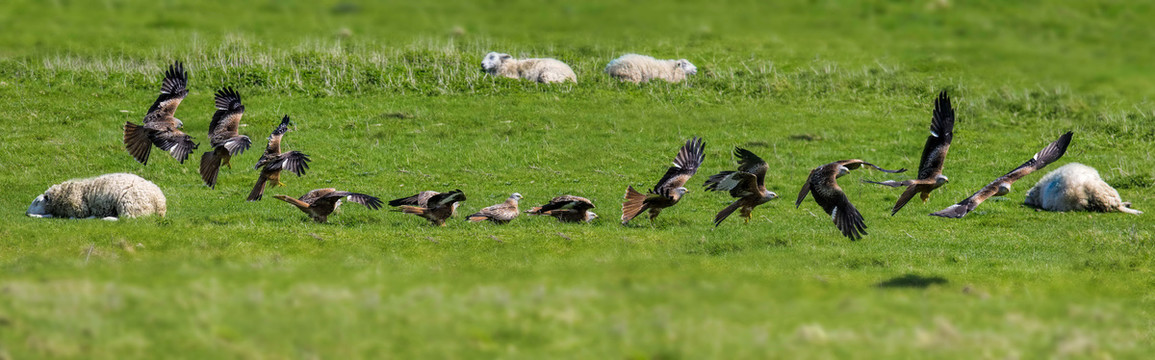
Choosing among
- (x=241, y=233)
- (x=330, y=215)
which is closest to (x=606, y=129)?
(x=330, y=215)

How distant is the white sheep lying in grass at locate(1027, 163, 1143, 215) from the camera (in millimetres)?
29844

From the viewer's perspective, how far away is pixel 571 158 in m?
35.8

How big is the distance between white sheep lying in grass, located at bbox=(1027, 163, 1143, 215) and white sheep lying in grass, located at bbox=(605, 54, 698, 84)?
1959cm

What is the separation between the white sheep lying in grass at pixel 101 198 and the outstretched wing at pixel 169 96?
4263mm

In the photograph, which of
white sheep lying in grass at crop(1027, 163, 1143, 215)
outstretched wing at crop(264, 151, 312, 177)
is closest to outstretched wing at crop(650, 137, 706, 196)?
outstretched wing at crop(264, 151, 312, 177)

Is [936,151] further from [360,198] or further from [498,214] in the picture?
[360,198]

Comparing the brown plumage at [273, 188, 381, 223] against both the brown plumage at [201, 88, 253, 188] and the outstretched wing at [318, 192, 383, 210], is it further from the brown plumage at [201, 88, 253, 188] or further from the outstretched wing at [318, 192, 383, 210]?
the brown plumage at [201, 88, 253, 188]

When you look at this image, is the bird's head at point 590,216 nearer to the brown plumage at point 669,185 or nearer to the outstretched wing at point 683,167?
the brown plumage at point 669,185

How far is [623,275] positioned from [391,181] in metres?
16.1

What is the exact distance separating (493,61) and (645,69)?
698 centimetres

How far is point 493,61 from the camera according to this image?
46.7 metres

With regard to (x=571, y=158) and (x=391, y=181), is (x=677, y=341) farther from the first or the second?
(x=571, y=158)

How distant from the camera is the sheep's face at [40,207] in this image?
2619 cm

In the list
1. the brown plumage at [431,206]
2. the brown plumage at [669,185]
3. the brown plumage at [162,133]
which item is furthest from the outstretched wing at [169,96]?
the brown plumage at [669,185]
